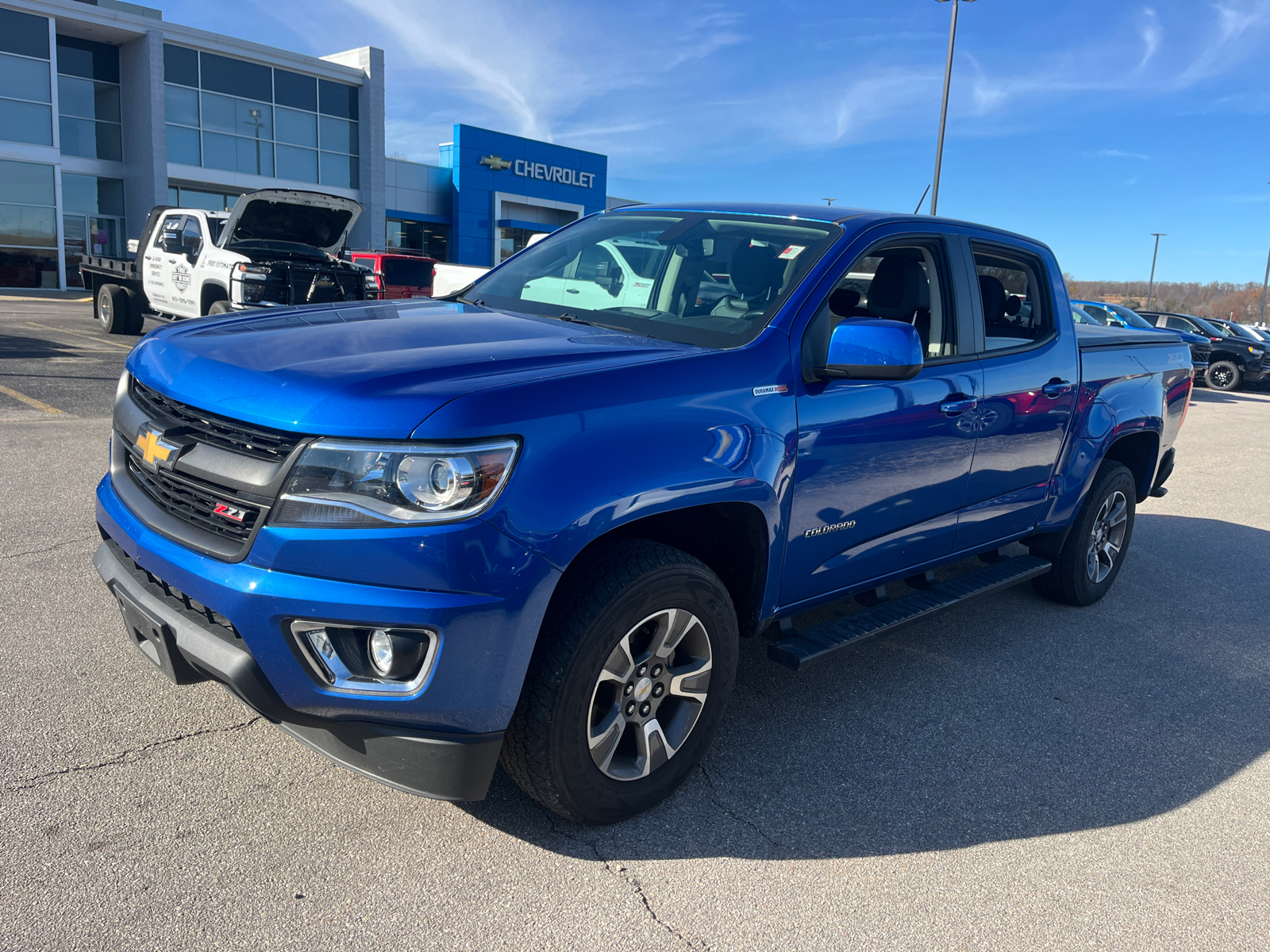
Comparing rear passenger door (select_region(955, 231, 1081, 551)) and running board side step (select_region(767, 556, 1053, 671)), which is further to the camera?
rear passenger door (select_region(955, 231, 1081, 551))

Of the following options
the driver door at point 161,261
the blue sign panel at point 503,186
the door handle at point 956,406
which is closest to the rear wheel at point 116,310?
the driver door at point 161,261

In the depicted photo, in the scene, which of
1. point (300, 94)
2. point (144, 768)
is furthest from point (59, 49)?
point (144, 768)

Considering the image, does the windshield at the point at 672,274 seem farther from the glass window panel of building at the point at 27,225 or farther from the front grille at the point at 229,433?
the glass window panel of building at the point at 27,225

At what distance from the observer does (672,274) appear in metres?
3.53

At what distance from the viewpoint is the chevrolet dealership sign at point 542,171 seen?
125ft

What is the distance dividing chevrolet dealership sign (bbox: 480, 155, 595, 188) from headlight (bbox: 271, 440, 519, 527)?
38.0 m

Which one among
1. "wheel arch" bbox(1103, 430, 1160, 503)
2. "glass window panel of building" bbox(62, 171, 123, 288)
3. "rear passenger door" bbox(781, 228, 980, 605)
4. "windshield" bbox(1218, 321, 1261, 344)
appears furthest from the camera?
"glass window panel of building" bbox(62, 171, 123, 288)

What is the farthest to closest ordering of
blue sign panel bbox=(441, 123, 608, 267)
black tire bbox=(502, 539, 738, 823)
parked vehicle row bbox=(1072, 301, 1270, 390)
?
1. blue sign panel bbox=(441, 123, 608, 267)
2. parked vehicle row bbox=(1072, 301, 1270, 390)
3. black tire bbox=(502, 539, 738, 823)

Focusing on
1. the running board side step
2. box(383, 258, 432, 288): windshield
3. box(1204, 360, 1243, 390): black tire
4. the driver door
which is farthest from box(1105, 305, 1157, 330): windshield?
the driver door

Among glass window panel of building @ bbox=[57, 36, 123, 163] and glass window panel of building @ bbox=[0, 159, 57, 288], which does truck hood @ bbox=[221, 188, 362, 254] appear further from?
glass window panel of building @ bbox=[57, 36, 123, 163]

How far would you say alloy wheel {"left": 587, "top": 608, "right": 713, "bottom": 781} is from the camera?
2.61 m

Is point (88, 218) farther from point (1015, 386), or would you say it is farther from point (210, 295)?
point (1015, 386)

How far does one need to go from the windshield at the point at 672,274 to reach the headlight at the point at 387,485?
107cm

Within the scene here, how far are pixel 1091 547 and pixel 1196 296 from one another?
11502 centimetres
